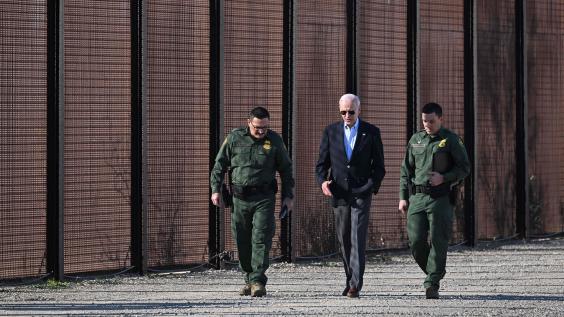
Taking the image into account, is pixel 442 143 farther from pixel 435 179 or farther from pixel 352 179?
pixel 352 179

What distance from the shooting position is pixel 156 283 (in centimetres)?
1597

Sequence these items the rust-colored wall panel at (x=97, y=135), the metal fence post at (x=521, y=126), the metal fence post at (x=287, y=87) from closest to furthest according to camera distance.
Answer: the rust-colored wall panel at (x=97, y=135) < the metal fence post at (x=287, y=87) < the metal fence post at (x=521, y=126)

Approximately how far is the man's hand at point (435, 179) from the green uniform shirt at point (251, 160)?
136 cm

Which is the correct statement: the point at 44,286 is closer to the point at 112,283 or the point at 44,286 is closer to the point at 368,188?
the point at 112,283

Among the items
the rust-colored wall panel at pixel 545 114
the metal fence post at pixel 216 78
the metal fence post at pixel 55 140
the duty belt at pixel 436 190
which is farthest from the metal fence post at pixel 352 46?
the duty belt at pixel 436 190

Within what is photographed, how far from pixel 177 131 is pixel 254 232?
9.97 ft

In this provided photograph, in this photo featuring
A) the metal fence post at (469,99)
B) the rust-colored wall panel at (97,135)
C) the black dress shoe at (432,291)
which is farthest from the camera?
the metal fence post at (469,99)

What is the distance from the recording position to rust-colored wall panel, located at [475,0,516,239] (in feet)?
69.3

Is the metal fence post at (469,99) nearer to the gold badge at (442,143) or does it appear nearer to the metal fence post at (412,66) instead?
the metal fence post at (412,66)

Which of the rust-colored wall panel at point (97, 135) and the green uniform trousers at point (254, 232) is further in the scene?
the rust-colored wall panel at point (97, 135)

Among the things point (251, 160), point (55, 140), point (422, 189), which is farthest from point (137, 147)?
point (422, 189)

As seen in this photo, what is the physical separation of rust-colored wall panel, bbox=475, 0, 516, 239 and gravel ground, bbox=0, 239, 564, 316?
2.36m

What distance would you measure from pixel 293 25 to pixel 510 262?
3860mm

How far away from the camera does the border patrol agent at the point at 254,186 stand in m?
14.3
